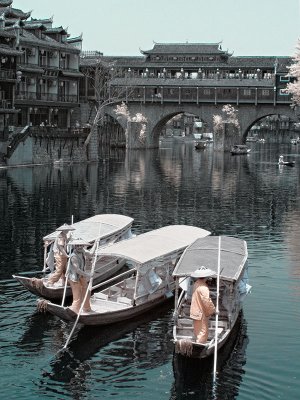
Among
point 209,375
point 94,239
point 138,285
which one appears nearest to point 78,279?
point 138,285

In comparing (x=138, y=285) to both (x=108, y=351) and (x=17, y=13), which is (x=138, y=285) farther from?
(x=17, y=13)

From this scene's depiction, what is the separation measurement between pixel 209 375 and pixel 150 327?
205 inches

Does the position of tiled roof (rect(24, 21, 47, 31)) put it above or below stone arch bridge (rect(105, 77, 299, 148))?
above

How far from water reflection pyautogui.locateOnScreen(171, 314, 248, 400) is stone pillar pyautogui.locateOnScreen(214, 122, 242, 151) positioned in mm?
121259

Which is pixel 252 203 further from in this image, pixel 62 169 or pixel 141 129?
pixel 141 129

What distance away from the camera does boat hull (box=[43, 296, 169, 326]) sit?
25.4m

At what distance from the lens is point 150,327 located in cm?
2772

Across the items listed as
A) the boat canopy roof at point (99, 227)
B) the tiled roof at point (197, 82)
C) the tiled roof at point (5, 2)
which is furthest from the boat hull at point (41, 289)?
the tiled roof at point (197, 82)

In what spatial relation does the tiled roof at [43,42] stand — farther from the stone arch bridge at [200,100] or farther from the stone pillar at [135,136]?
the stone pillar at [135,136]

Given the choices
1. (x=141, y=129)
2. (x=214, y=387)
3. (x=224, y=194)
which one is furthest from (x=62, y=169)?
(x=214, y=387)

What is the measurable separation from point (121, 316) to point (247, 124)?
12034 centimetres

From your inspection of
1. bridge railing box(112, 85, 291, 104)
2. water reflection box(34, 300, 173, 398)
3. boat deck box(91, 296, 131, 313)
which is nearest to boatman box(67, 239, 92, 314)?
boat deck box(91, 296, 131, 313)

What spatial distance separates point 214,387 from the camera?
72.7ft

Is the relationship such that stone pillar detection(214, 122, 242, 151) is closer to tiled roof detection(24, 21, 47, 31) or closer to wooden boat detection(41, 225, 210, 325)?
tiled roof detection(24, 21, 47, 31)
